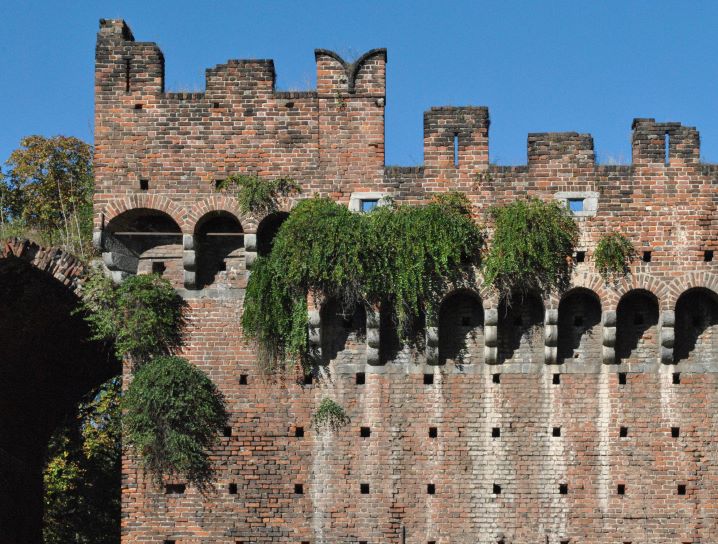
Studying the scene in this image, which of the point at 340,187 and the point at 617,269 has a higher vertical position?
the point at 340,187

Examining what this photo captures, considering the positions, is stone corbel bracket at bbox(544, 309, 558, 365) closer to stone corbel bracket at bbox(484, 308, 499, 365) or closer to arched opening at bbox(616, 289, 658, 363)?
stone corbel bracket at bbox(484, 308, 499, 365)

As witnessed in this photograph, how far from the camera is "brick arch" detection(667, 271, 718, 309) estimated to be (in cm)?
2269

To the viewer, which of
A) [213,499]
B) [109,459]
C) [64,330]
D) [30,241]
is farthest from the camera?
[109,459]

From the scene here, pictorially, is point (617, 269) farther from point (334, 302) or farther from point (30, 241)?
point (30, 241)

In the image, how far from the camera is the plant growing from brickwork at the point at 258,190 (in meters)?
23.1

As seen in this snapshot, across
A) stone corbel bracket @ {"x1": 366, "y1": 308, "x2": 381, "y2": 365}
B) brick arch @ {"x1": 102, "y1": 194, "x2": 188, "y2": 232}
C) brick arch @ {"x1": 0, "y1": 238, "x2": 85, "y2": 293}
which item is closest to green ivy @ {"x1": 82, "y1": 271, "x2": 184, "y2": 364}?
brick arch @ {"x1": 0, "y1": 238, "x2": 85, "y2": 293}

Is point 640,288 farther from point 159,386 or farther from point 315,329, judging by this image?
point 159,386

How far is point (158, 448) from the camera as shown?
2248cm

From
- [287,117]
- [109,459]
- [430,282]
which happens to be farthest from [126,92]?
[109,459]

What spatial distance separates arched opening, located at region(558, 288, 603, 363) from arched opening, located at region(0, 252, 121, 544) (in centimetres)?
973

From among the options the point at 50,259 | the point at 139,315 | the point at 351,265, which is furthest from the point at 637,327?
the point at 50,259

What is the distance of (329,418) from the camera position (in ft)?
74.1

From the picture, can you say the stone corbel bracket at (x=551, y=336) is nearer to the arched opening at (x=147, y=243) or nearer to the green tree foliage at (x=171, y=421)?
the green tree foliage at (x=171, y=421)

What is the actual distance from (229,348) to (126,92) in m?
5.03
